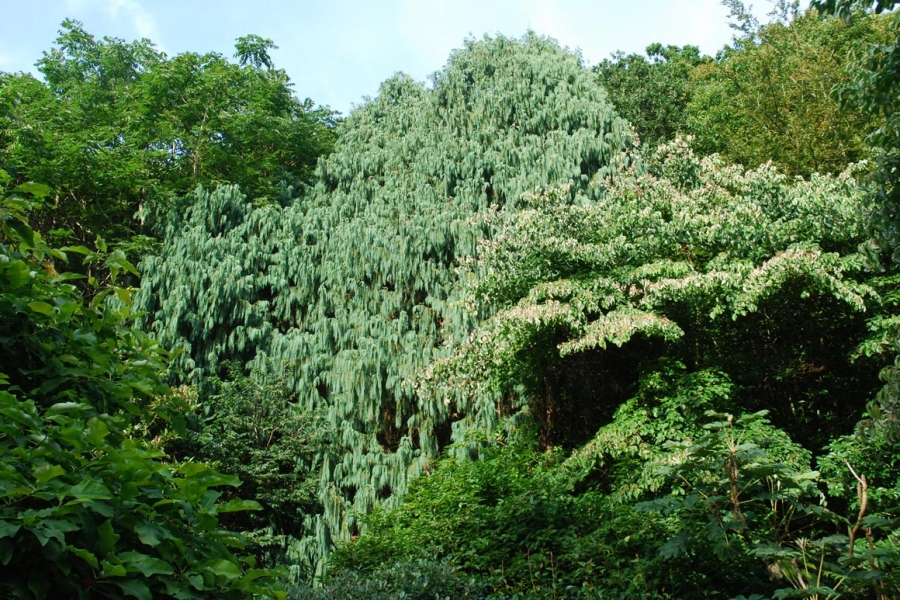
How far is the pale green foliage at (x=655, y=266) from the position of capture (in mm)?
8539

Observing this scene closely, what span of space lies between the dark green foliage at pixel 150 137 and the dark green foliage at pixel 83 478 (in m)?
10.3

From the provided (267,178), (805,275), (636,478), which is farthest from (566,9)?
(267,178)

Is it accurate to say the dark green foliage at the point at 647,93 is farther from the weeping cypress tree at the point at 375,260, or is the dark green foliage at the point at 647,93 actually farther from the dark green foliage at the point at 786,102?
the weeping cypress tree at the point at 375,260

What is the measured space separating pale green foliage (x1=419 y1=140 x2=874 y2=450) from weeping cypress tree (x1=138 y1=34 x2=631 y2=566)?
1.23 metres

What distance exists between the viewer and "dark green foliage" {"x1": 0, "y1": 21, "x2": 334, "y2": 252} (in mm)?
13078

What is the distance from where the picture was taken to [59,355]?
8.21 feet

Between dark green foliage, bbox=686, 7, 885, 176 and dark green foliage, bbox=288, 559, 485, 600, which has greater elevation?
dark green foliage, bbox=686, 7, 885, 176

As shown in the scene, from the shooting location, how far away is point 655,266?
8.77m

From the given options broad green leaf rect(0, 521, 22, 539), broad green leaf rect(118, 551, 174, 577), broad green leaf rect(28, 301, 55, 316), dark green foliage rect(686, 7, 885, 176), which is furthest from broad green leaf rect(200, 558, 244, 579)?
dark green foliage rect(686, 7, 885, 176)

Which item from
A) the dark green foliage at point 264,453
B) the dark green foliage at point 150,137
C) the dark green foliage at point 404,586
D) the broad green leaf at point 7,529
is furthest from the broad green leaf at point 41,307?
the dark green foliage at point 150,137

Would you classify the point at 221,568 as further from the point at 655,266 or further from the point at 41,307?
the point at 655,266

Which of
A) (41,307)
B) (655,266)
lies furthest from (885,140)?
(41,307)

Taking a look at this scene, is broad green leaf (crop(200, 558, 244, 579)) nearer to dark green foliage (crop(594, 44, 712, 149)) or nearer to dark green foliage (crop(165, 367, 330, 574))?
dark green foliage (crop(165, 367, 330, 574))

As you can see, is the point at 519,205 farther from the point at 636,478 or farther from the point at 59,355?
the point at 59,355
